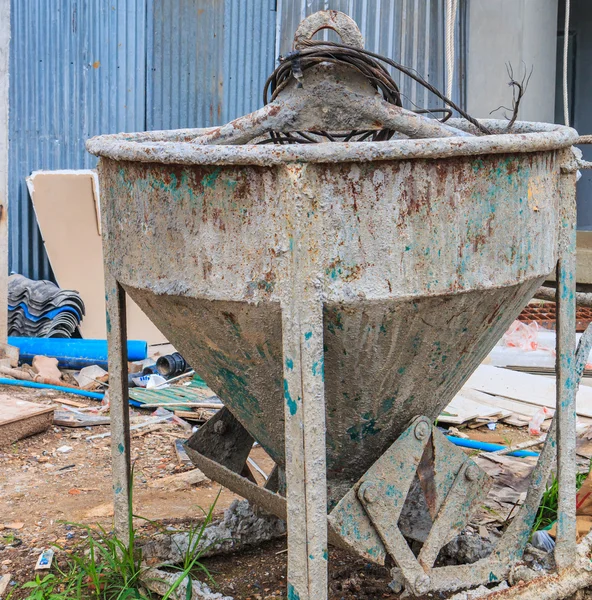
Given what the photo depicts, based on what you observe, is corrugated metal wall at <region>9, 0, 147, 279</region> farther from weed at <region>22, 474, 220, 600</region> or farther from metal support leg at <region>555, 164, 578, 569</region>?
metal support leg at <region>555, 164, 578, 569</region>

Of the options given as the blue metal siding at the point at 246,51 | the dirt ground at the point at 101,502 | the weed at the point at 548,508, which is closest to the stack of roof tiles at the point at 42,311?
the dirt ground at the point at 101,502

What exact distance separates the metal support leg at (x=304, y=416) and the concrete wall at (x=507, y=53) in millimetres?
5276

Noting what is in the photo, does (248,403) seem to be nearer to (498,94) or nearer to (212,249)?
(212,249)

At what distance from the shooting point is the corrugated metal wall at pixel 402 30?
698cm

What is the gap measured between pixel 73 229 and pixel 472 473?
4544mm

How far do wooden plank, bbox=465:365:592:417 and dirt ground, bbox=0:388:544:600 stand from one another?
15.5 inches

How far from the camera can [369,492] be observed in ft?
7.57

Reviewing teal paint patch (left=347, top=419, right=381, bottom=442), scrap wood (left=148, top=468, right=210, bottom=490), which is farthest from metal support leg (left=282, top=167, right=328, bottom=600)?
scrap wood (left=148, top=468, right=210, bottom=490)

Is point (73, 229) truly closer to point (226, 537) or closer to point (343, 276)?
point (226, 537)

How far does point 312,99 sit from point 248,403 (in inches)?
35.0

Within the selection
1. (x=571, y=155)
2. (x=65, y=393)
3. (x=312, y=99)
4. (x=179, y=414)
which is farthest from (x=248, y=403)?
(x=65, y=393)

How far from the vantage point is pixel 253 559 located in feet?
10.1

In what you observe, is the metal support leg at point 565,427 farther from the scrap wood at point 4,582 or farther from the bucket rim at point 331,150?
the scrap wood at point 4,582

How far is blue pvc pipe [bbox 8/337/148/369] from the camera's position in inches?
221
